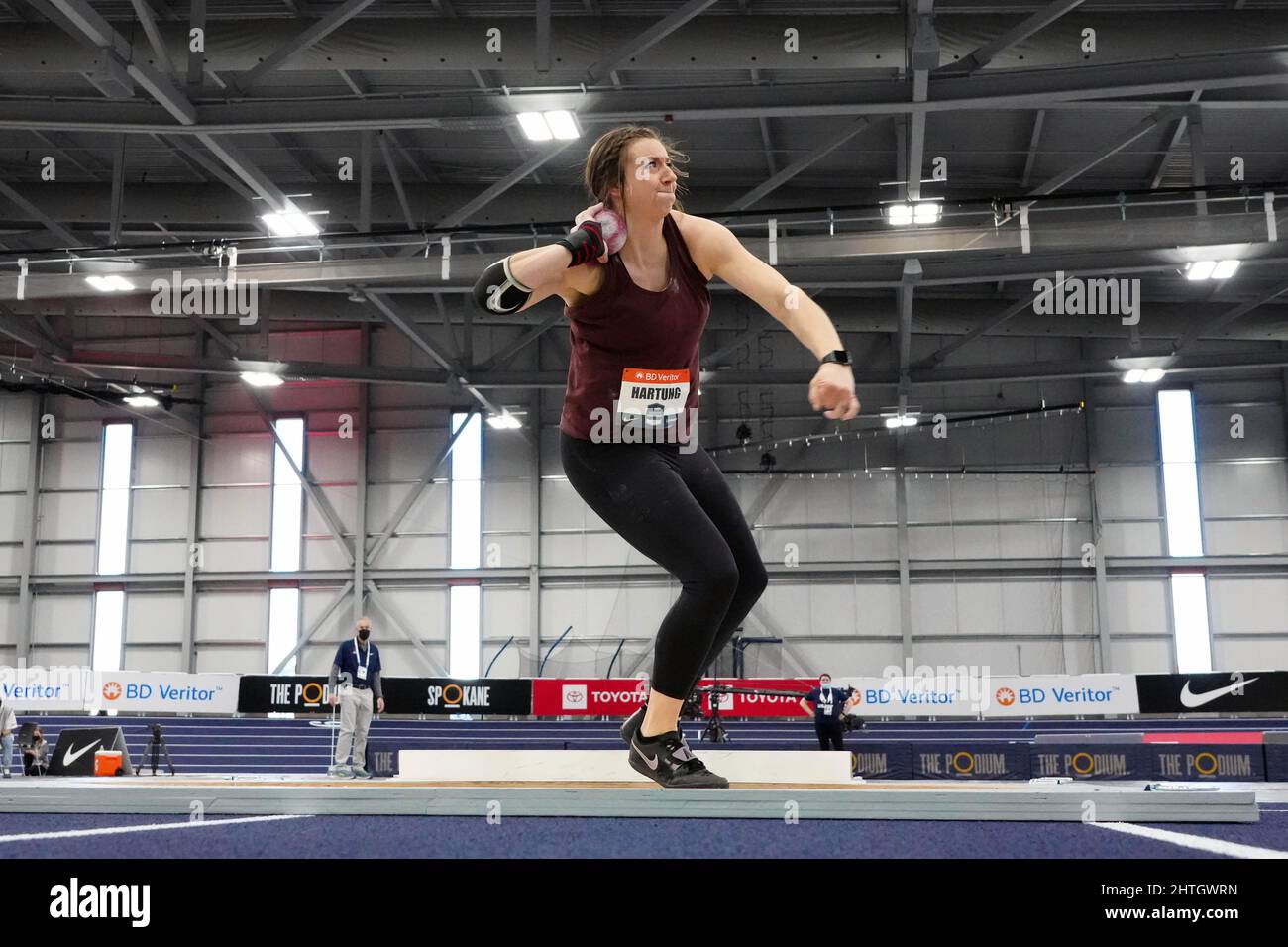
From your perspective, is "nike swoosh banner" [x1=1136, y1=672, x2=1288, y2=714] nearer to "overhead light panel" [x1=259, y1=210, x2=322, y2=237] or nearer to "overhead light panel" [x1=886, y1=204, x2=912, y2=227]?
"overhead light panel" [x1=886, y1=204, x2=912, y2=227]

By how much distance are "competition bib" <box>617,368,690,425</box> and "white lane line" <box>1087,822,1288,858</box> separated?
139cm

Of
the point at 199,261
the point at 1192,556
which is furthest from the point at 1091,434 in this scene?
the point at 199,261

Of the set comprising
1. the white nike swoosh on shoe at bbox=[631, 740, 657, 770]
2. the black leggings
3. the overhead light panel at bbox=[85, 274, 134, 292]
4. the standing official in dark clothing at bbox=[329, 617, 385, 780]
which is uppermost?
the overhead light panel at bbox=[85, 274, 134, 292]

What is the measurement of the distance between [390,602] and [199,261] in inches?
434

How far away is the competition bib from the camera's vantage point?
2.87 metres

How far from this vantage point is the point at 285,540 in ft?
83.7

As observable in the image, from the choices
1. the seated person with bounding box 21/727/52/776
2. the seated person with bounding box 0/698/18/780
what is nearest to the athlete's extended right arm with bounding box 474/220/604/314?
the seated person with bounding box 21/727/52/776

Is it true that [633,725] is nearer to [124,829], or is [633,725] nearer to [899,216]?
[124,829]

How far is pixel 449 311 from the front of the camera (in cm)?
2452

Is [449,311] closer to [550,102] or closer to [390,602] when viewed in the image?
[390,602]

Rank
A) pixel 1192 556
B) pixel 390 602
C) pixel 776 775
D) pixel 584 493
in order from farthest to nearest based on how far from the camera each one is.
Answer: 1. pixel 390 602
2. pixel 1192 556
3. pixel 776 775
4. pixel 584 493

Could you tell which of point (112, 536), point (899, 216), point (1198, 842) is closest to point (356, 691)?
point (899, 216)

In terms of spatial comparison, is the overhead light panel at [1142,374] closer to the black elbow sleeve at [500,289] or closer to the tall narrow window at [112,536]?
the black elbow sleeve at [500,289]
